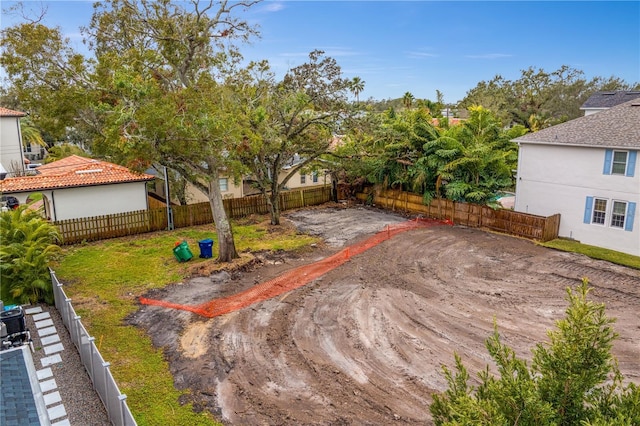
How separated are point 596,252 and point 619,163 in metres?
3.71

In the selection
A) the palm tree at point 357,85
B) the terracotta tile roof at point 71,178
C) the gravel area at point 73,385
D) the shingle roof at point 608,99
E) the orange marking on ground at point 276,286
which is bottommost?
the gravel area at point 73,385

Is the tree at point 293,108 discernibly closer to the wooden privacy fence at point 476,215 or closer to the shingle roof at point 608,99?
the wooden privacy fence at point 476,215

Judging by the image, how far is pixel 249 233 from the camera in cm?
2112

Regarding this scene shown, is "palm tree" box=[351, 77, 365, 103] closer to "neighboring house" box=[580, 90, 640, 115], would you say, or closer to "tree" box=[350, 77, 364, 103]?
"tree" box=[350, 77, 364, 103]

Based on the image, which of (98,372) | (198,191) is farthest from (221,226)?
(198,191)

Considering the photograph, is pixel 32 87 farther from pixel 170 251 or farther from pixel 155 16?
pixel 170 251

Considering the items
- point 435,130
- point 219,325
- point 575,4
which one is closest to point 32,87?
point 219,325

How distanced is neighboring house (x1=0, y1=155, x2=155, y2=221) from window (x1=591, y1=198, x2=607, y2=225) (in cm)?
1998

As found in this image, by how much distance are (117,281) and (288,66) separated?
38.6 ft

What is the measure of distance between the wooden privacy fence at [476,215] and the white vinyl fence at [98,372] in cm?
1792

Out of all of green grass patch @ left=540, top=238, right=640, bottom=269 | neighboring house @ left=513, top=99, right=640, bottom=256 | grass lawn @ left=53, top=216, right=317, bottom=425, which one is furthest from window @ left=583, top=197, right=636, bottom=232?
grass lawn @ left=53, top=216, right=317, bottom=425

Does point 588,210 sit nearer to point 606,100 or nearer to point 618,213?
point 618,213

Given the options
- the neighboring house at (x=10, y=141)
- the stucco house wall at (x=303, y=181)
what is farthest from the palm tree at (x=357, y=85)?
the neighboring house at (x=10, y=141)

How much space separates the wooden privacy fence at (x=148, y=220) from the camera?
19.2m
